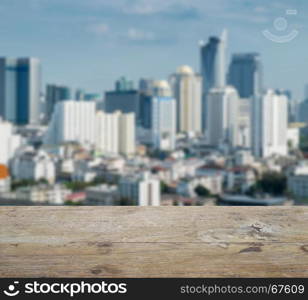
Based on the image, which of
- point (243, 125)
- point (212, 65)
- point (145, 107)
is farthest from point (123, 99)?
point (243, 125)


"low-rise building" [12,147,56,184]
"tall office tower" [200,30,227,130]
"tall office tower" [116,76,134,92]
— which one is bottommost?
"low-rise building" [12,147,56,184]

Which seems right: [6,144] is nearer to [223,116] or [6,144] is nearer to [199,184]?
[199,184]

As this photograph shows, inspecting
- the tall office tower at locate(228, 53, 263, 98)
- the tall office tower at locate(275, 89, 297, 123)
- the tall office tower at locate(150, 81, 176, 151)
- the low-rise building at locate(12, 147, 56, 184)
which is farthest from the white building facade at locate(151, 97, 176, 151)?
the low-rise building at locate(12, 147, 56, 184)

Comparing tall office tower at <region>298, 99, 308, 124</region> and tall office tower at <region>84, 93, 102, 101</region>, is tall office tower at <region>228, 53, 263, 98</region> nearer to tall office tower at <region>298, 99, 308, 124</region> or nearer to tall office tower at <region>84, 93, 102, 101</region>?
tall office tower at <region>298, 99, 308, 124</region>

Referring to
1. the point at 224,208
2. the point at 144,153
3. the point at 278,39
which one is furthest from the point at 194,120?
the point at 224,208

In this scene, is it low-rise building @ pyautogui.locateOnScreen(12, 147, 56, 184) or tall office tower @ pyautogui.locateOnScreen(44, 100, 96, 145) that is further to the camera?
tall office tower @ pyautogui.locateOnScreen(44, 100, 96, 145)

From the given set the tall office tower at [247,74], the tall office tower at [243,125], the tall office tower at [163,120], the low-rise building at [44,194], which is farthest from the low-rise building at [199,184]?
the tall office tower at [163,120]
